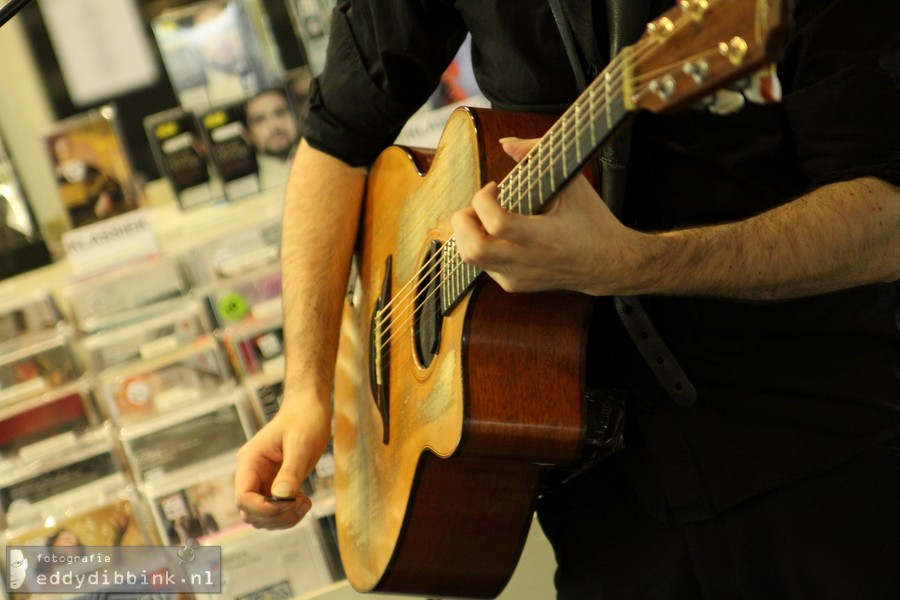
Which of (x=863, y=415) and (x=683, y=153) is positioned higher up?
(x=683, y=153)

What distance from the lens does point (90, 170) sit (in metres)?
2.04

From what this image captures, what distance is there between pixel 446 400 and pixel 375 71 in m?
0.55

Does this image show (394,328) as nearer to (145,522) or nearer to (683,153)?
(683,153)

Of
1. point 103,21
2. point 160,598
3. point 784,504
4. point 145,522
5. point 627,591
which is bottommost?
point 160,598

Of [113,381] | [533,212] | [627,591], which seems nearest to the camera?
[533,212]

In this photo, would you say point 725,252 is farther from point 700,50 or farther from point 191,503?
point 191,503

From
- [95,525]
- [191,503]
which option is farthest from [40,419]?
[191,503]

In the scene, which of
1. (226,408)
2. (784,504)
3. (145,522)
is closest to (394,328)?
(784,504)

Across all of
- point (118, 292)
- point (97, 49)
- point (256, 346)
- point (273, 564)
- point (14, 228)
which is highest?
point (97, 49)

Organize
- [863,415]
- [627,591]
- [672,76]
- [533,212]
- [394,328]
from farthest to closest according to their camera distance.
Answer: [394,328] < [627,591] < [863,415] < [533,212] < [672,76]

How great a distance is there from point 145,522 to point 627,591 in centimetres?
116

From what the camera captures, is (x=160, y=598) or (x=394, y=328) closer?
(x=394, y=328)

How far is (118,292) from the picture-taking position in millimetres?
2020

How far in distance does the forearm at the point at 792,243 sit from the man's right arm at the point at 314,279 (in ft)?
2.15
